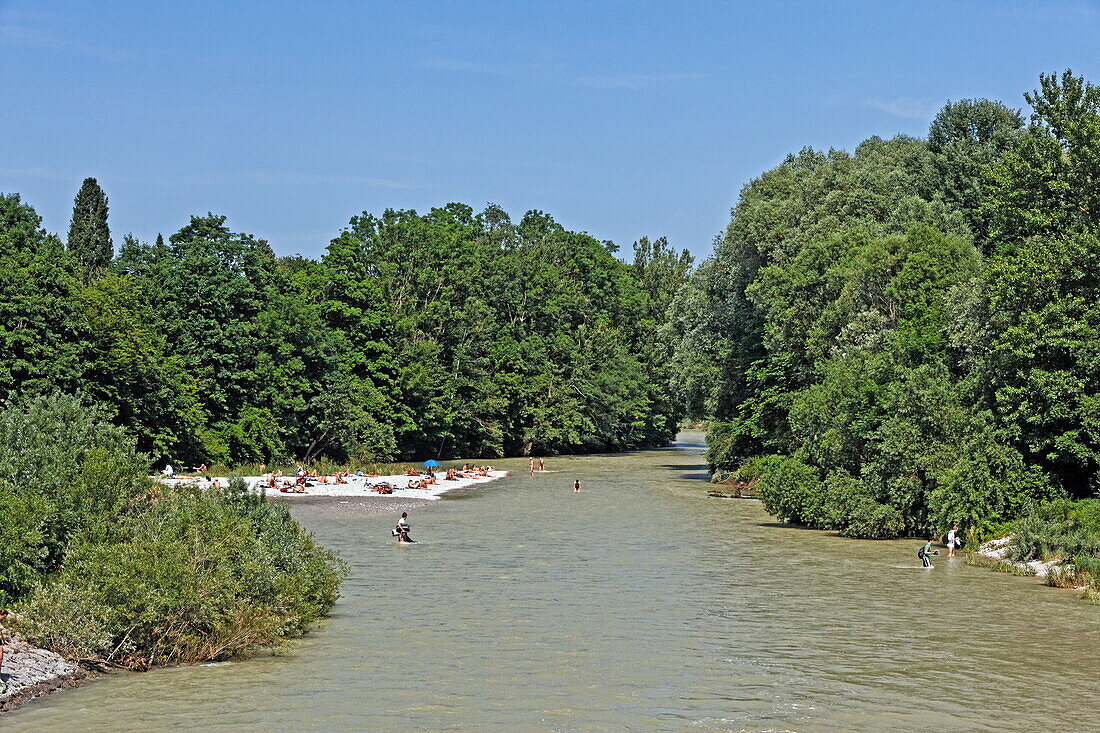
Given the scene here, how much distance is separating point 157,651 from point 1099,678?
1973 centimetres

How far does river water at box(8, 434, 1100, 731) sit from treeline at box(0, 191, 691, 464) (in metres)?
21.6

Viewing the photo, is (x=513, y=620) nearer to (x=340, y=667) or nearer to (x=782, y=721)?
(x=340, y=667)

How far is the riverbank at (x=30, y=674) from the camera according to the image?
829 inches

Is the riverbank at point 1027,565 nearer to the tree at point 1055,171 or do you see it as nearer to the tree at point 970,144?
the tree at point 1055,171

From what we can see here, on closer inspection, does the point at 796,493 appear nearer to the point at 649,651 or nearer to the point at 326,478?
the point at 649,651

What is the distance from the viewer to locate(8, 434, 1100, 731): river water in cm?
2148

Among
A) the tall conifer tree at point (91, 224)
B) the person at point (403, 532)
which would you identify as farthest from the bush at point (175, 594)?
the tall conifer tree at point (91, 224)

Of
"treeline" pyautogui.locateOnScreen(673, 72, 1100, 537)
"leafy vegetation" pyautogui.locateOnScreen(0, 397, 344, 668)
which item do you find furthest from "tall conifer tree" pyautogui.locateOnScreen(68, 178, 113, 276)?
"leafy vegetation" pyautogui.locateOnScreen(0, 397, 344, 668)

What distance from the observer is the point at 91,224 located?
355 feet

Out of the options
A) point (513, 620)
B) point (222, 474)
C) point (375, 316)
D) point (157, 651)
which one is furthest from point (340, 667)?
point (375, 316)

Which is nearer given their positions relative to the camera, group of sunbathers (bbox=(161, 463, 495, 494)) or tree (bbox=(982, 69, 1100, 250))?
tree (bbox=(982, 69, 1100, 250))

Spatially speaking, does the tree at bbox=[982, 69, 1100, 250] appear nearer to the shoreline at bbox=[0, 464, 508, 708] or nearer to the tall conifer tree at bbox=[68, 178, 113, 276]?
the shoreline at bbox=[0, 464, 508, 708]

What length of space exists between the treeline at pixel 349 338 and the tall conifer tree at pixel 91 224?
0.18 meters

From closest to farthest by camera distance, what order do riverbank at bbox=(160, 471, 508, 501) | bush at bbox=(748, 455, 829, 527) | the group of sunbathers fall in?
bush at bbox=(748, 455, 829, 527) < riverbank at bbox=(160, 471, 508, 501) < the group of sunbathers
